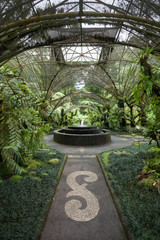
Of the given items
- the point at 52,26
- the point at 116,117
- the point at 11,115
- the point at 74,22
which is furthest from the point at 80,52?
the point at 11,115

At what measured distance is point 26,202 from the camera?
8.63 feet

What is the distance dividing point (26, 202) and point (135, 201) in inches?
82.6

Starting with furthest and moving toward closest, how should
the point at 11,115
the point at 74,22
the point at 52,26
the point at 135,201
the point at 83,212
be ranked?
the point at 52,26 → the point at 74,22 → the point at 11,115 → the point at 135,201 → the point at 83,212

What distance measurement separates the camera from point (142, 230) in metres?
2.07

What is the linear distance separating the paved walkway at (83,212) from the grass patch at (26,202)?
0.17 m

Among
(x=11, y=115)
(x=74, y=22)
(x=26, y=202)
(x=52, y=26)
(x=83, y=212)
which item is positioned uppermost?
(x=52, y=26)

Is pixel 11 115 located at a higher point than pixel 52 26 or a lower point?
lower

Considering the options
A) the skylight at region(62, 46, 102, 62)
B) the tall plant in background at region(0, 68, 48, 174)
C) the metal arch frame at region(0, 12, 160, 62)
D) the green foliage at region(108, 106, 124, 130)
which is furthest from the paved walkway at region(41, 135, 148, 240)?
the skylight at region(62, 46, 102, 62)

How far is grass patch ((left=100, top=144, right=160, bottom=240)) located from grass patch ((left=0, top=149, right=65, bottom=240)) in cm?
143

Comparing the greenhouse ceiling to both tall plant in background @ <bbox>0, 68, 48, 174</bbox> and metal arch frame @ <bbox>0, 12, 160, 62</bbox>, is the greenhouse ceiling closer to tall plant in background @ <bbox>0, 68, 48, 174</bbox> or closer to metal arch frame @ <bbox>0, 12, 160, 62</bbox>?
metal arch frame @ <bbox>0, 12, 160, 62</bbox>

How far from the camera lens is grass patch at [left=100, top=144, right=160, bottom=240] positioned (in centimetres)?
209

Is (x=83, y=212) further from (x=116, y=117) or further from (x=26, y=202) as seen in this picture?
(x=116, y=117)

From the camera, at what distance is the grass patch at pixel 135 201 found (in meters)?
2.09

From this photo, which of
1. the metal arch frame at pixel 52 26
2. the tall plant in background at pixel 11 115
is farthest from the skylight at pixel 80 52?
the tall plant in background at pixel 11 115
